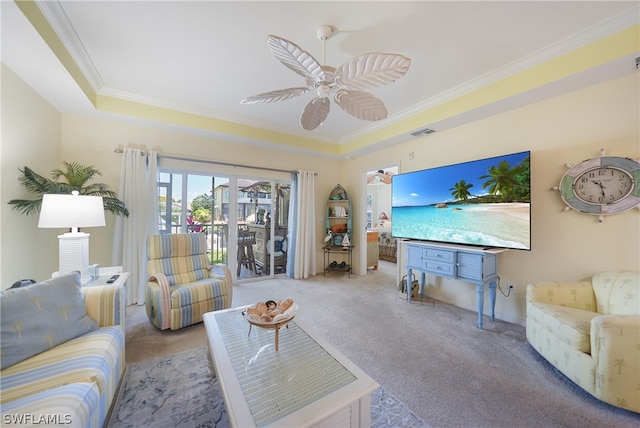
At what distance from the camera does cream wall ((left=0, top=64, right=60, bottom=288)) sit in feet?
6.63

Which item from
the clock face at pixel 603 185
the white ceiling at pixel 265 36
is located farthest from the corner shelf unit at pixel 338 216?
the clock face at pixel 603 185

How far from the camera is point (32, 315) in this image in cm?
132

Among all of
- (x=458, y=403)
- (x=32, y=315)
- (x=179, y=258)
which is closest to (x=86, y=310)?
(x=32, y=315)

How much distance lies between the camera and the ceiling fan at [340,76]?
58.7 inches

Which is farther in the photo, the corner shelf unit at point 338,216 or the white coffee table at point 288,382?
the corner shelf unit at point 338,216

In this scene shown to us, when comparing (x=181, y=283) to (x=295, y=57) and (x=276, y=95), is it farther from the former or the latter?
(x=295, y=57)

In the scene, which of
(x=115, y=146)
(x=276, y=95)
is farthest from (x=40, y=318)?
(x=115, y=146)

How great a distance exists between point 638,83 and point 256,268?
17.2 ft

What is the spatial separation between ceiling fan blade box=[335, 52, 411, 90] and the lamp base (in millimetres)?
2568

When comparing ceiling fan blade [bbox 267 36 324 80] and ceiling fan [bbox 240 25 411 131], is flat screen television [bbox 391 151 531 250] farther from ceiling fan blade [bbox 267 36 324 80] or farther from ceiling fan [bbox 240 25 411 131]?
ceiling fan blade [bbox 267 36 324 80]

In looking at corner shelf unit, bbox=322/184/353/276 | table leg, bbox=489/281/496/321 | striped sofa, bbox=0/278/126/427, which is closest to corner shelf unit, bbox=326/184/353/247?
corner shelf unit, bbox=322/184/353/276

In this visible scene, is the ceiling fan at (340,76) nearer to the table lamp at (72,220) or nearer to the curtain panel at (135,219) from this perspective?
the table lamp at (72,220)

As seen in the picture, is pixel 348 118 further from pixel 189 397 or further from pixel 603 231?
pixel 189 397

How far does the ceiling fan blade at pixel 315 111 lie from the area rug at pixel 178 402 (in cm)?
224
